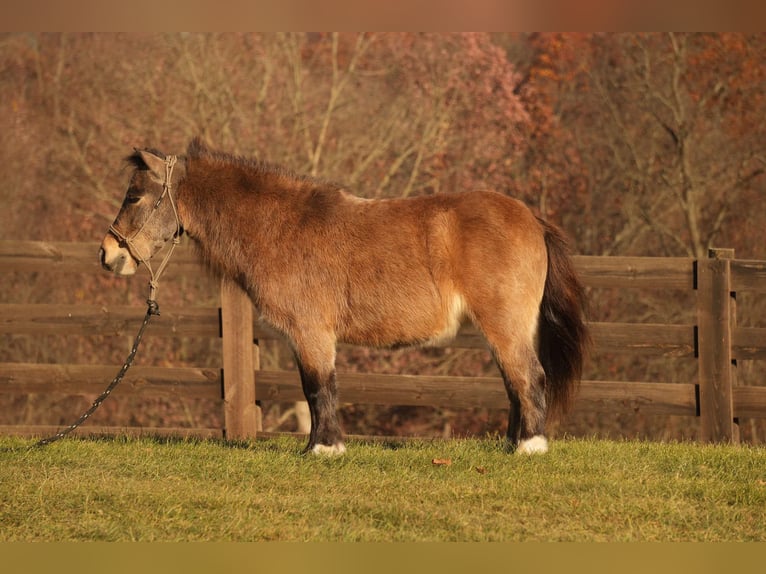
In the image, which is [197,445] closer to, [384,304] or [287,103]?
[384,304]

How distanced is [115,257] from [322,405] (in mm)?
1789

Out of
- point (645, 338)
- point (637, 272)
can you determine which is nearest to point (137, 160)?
point (637, 272)

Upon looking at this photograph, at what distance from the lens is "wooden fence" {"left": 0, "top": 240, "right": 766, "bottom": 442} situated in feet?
25.9

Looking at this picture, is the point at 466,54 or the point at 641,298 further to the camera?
the point at 641,298

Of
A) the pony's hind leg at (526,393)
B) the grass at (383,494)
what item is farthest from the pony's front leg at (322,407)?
the pony's hind leg at (526,393)

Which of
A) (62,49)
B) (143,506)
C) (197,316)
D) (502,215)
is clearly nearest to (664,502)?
(502,215)

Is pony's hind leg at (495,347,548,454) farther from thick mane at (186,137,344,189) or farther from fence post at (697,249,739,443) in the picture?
fence post at (697,249,739,443)

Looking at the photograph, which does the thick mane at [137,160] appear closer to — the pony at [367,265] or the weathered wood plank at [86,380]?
the pony at [367,265]

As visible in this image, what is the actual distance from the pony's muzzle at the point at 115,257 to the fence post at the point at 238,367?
57.5 inches

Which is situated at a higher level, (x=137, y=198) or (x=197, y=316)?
(x=137, y=198)

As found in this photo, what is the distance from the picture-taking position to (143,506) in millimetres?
5211

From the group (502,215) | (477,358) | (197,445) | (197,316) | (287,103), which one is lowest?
(477,358)

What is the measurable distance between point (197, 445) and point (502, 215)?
9.08 feet

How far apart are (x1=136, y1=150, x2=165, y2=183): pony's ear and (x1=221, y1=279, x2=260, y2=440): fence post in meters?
1.66
